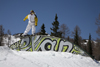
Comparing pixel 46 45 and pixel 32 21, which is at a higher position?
pixel 32 21

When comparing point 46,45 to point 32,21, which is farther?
point 32,21

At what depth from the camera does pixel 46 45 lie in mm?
9531

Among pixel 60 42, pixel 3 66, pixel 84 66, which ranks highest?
pixel 60 42

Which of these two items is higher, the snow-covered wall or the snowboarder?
the snowboarder

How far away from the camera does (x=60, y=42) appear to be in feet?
30.3

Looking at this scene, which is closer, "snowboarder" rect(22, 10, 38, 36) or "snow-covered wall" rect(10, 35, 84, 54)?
"snow-covered wall" rect(10, 35, 84, 54)

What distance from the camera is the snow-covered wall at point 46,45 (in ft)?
28.9

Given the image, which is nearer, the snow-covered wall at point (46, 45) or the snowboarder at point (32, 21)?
the snow-covered wall at point (46, 45)

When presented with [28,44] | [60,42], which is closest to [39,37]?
[28,44]

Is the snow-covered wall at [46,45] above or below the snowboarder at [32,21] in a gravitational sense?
below

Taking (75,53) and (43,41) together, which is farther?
(43,41)

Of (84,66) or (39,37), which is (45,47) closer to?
(39,37)

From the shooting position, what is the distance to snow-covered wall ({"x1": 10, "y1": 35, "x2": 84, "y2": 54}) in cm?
881

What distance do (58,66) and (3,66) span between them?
2714 millimetres
